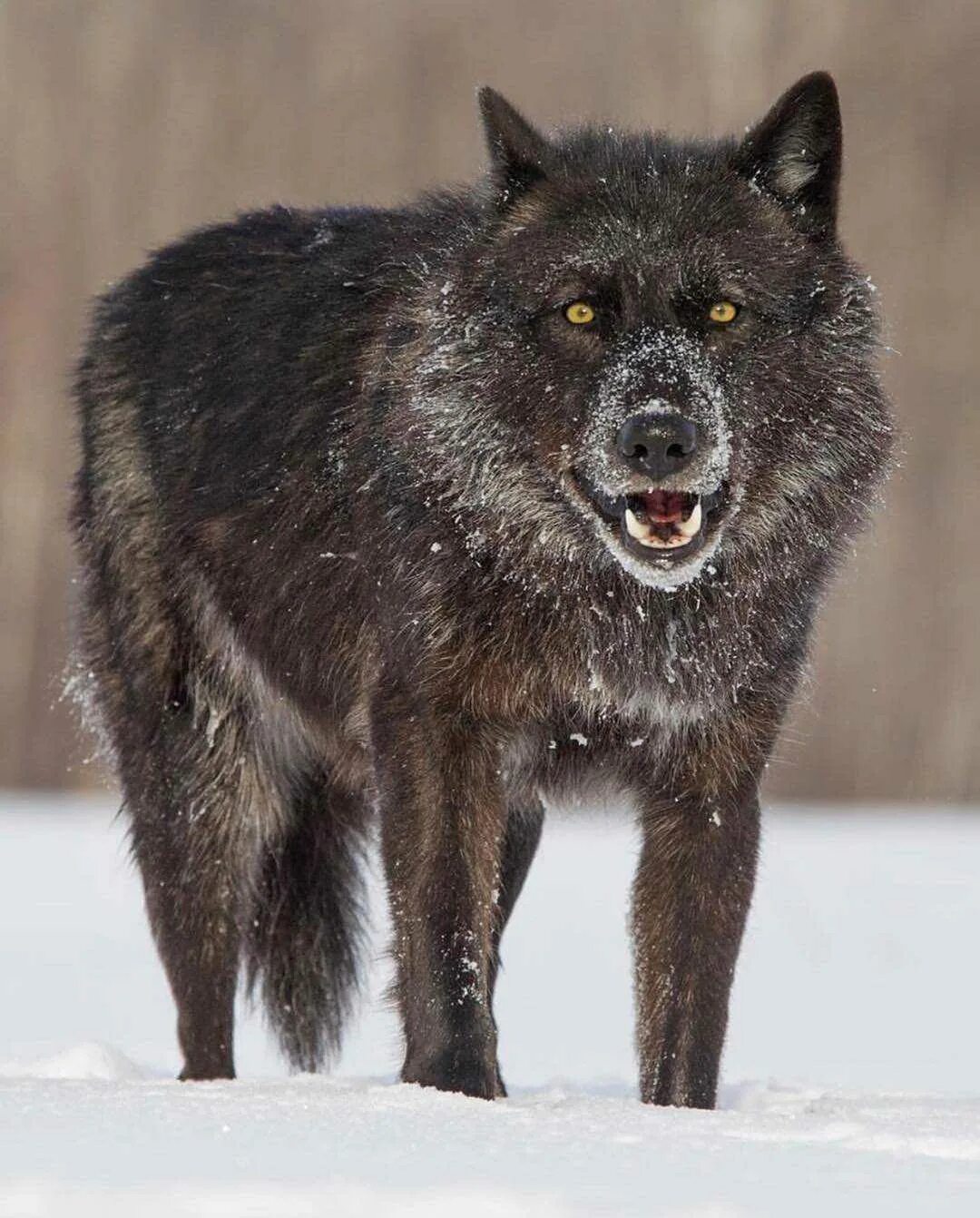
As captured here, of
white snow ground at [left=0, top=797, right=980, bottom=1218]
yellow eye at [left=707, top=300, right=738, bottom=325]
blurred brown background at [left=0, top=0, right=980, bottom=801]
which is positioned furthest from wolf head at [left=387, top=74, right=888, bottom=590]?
blurred brown background at [left=0, top=0, right=980, bottom=801]

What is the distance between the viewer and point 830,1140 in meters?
3.48

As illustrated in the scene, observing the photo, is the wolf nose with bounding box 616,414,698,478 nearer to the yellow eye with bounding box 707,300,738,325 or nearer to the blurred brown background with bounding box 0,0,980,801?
the yellow eye with bounding box 707,300,738,325

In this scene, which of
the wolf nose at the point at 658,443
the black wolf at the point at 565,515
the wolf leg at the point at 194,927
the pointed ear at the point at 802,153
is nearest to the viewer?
the wolf nose at the point at 658,443

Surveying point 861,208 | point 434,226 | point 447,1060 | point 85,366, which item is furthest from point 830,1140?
point 861,208

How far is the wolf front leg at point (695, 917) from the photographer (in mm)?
4910

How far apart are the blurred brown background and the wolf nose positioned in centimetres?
1462

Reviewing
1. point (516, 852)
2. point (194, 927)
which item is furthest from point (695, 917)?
point (194, 927)

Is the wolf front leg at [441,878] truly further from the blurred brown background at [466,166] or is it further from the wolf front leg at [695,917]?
the blurred brown background at [466,166]

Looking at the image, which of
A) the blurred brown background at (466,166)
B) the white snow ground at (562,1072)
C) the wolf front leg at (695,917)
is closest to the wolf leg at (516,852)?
the white snow ground at (562,1072)

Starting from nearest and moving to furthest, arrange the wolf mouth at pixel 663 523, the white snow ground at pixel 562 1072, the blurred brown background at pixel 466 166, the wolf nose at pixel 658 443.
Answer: the white snow ground at pixel 562 1072, the wolf nose at pixel 658 443, the wolf mouth at pixel 663 523, the blurred brown background at pixel 466 166

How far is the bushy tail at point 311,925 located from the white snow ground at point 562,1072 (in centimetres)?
16

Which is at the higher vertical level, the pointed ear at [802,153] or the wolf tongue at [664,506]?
the pointed ear at [802,153]

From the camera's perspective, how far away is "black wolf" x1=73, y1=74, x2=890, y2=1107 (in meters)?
4.61

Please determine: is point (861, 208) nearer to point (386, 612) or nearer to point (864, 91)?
point (864, 91)
